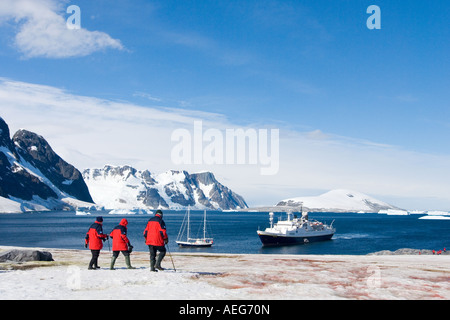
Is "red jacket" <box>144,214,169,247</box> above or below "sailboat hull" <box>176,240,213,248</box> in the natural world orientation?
above

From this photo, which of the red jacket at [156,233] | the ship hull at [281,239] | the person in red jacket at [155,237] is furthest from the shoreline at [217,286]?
the ship hull at [281,239]

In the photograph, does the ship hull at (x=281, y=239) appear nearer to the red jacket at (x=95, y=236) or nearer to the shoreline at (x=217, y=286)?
the shoreline at (x=217, y=286)

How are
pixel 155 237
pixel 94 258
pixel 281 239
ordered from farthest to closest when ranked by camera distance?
pixel 281 239 < pixel 94 258 < pixel 155 237

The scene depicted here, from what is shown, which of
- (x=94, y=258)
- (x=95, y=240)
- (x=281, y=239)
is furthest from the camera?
(x=281, y=239)

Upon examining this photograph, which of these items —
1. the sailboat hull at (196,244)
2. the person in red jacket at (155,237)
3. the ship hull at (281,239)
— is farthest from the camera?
the ship hull at (281,239)

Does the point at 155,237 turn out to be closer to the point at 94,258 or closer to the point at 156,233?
the point at 156,233

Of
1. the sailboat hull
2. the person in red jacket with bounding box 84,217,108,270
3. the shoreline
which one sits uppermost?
the person in red jacket with bounding box 84,217,108,270

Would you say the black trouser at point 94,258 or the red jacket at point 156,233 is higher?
the red jacket at point 156,233

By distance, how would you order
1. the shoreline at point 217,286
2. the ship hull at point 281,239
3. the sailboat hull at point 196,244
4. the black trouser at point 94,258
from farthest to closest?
the ship hull at point 281,239 < the sailboat hull at point 196,244 < the black trouser at point 94,258 < the shoreline at point 217,286

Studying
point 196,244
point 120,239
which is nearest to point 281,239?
point 196,244

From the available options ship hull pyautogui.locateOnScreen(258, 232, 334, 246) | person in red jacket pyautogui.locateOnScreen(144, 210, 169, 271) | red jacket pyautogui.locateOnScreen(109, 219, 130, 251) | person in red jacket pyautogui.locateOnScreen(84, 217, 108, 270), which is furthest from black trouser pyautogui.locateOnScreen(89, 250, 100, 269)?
ship hull pyautogui.locateOnScreen(258, 232, 334, 246)

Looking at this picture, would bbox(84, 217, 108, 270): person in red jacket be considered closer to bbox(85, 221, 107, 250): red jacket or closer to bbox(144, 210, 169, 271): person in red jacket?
bbox(85, 221, 107, 250): red jacket
